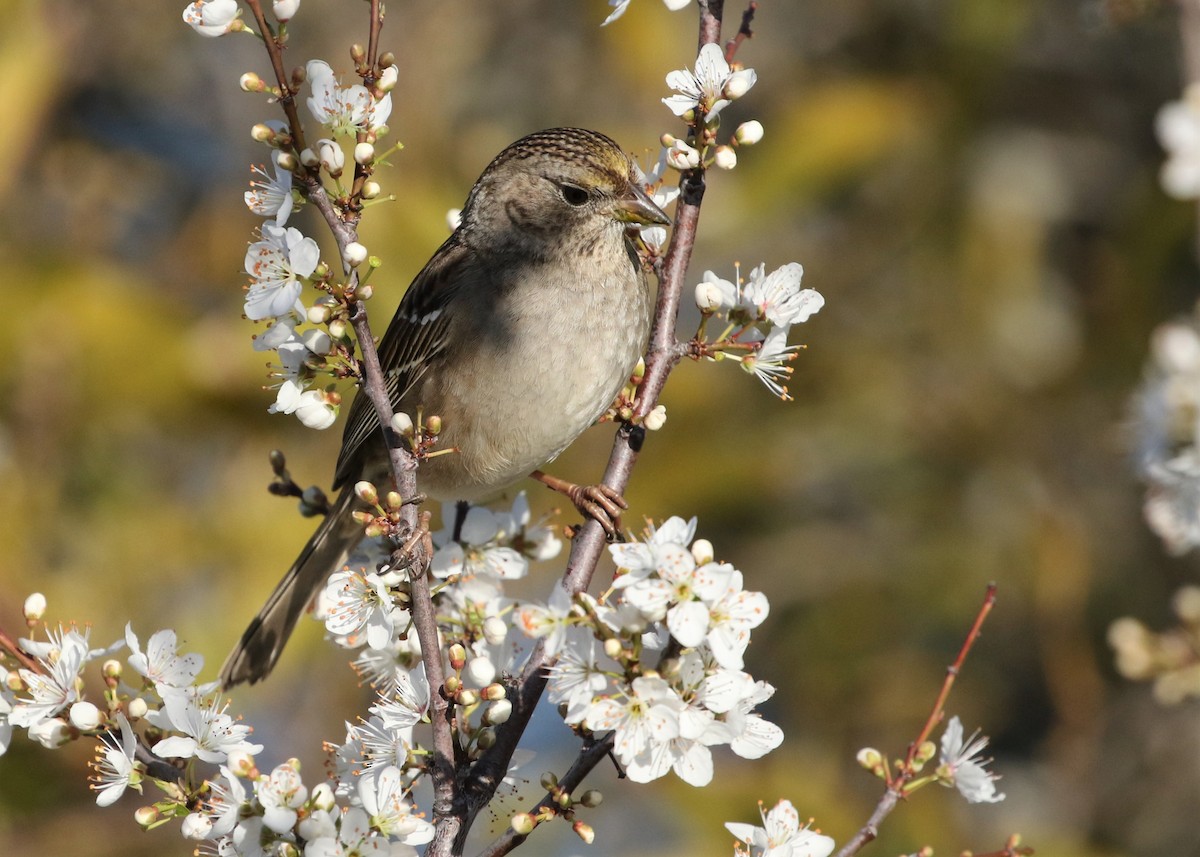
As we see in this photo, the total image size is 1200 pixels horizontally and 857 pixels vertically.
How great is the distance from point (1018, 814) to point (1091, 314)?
2.32m

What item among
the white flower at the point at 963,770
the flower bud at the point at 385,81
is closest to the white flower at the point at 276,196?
the flower bud at the point at 385,81

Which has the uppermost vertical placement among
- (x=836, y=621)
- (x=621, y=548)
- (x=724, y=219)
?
(x=724, y=219)

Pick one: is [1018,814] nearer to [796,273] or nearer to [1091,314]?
[1091,314]

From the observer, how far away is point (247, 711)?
4.99 m

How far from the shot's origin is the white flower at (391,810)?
239 cm

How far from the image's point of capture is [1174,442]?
3.58 meters

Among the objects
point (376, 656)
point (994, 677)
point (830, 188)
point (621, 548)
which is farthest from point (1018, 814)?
point (621, 548)

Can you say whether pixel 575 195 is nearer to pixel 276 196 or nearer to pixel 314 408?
pixel 314 408

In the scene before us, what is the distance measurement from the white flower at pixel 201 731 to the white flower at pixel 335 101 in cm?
106

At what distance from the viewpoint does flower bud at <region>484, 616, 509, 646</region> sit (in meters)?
2.99

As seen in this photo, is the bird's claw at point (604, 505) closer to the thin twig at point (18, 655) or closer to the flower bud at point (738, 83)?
the flower bud at point (738, 83)

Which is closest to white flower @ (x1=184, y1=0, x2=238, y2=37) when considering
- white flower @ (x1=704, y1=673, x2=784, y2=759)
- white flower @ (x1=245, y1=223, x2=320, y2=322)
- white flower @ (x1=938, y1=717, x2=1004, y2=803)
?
white flower @ (x1=245, y1=223, x2=320, y2=322)

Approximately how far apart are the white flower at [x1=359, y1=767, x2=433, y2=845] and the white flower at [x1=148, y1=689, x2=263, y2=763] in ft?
0.73

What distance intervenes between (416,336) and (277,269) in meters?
1.92
